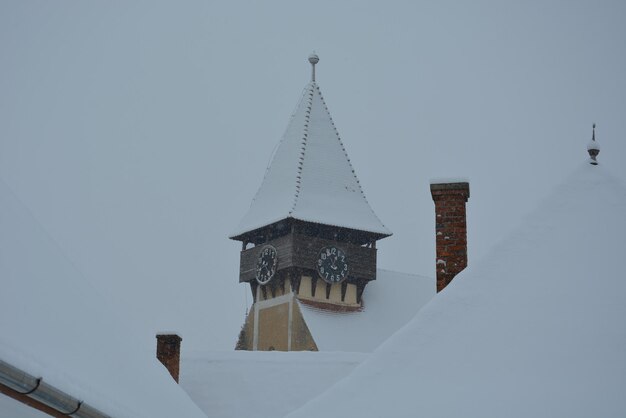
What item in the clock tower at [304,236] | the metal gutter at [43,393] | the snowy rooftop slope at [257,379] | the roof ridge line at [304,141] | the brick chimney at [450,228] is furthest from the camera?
the roof ridge line at [304,141]

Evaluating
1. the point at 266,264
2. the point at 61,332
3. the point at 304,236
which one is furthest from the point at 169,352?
the point at 266,264

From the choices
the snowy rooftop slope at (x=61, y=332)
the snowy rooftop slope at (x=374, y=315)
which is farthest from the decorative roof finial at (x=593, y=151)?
the snowy rooftop slope at (x=374, y=315)

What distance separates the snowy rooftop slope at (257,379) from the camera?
21.3 meters

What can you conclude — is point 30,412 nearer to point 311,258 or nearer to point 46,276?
point 46,276

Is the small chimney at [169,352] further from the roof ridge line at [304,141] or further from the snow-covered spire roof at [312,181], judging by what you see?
the snow-covered spire roof at [312,181]

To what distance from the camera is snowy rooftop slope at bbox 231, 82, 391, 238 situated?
42.1m

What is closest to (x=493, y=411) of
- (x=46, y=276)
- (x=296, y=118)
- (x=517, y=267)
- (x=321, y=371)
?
(x=517, y=267)

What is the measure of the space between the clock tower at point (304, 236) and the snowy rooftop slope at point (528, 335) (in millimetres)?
27710

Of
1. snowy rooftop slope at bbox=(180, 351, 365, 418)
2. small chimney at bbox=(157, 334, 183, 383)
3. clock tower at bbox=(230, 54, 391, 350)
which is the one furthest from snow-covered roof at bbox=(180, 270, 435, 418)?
clock tower at bbox=(230, 54, 391, 350)

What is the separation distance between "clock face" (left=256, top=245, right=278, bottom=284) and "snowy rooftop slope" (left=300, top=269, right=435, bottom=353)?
6.83 feet

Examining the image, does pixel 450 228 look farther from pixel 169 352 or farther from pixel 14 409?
pixel 169 352

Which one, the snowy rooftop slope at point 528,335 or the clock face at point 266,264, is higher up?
the clock face at point 266,264

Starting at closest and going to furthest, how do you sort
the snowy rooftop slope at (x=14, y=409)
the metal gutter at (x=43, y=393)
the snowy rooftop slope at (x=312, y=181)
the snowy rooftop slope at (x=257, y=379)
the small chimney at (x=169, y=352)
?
the metal gutter at (x=43, y=393), the snowy rooftop slope at (x=14, y=409), the small chimney at (x=169, y=352), the snowy rooftop slope at (x=257, y=379), the snowy rooftop slope at (x=312, y=181)

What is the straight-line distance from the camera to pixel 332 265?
41.6 metres
